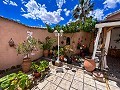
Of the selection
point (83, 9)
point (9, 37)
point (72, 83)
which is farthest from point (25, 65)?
point (83, 9)

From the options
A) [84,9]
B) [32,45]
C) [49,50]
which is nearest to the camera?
[32,45]

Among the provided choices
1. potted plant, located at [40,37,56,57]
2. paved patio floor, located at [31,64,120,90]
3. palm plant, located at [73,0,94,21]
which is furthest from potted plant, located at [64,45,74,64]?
palm plant, located at [73,0,94,21]

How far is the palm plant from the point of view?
15.4 metres

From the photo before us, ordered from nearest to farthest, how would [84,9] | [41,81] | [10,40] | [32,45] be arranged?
[41,81] < [10,40] < [32,45] < [84,9]

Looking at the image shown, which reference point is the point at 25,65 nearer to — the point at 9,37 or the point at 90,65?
the point at 9,37

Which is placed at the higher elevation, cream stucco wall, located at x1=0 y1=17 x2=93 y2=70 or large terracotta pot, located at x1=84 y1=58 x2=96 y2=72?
cream stucco wall, located at x1=0 y1=17 x2=93 y2=70

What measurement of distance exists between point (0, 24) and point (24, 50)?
1951 millimetres

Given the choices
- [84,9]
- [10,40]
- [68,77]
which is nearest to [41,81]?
[68,77]

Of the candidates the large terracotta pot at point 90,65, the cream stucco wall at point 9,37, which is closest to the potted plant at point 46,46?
the cream stucco wall at point 9,37

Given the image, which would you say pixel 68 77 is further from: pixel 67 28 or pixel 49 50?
pixel 67 28

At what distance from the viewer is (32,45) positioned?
5793 mm

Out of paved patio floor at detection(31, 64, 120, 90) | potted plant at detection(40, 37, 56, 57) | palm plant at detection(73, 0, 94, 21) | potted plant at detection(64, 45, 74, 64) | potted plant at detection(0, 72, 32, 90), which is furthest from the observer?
palm plant at detection(73, 0, 94, 21)

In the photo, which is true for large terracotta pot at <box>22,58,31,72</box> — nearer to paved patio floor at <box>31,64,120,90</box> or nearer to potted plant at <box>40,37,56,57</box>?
paved patio floor at <box>31,64,120,90</box>

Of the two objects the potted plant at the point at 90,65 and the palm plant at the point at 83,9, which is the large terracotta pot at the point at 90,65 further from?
the palm plant at the point at 83,9
